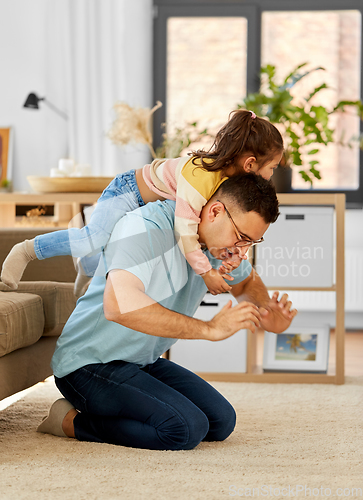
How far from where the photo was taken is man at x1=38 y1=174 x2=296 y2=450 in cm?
145

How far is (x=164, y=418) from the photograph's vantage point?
1.51 m

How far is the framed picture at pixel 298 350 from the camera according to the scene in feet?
8.68

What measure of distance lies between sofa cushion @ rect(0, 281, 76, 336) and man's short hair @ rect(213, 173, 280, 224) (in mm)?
686

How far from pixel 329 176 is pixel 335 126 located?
1.11 feet

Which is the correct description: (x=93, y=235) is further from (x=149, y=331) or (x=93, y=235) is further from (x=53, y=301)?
(x=149, y=331)

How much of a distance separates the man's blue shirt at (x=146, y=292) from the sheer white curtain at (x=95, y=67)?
88.1 inches

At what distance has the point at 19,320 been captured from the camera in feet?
5.24

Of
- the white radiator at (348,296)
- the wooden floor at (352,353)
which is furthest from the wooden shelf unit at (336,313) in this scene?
the white radiator at (348,296)

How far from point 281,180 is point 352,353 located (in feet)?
3.60

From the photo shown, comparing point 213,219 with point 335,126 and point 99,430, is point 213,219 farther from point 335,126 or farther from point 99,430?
point 335,126

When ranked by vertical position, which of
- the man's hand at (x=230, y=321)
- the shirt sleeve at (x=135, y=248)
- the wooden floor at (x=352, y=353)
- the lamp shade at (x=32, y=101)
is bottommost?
the wooden floor at (x=352, y=353)

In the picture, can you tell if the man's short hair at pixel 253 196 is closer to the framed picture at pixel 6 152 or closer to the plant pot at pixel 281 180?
the plant pot at pixel 281 180

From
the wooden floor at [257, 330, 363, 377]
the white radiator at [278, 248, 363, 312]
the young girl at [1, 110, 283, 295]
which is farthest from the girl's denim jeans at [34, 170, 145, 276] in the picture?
the white radiator at [278, 248, 363, 312]

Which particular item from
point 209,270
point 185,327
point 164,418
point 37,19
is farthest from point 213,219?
point 37,19
